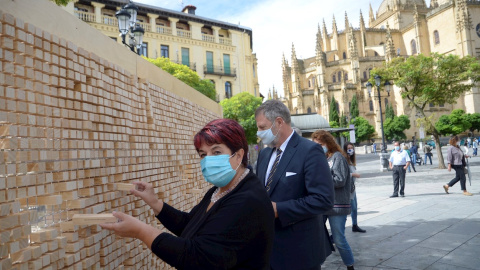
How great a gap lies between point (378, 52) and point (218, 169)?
234ft

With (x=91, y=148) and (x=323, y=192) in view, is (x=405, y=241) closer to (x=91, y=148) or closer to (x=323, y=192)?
(x=323, y=192)

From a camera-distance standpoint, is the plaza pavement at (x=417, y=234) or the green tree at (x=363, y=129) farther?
the green tree at (x=363, y=129)

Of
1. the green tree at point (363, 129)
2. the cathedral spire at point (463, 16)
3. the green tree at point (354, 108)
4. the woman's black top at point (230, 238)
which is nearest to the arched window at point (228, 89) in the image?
the green tree at point (363, 129)

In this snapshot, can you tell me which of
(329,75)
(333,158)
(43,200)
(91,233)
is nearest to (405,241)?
(333,158)

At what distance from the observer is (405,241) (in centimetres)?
554

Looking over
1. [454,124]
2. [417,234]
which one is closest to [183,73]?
[417,234]

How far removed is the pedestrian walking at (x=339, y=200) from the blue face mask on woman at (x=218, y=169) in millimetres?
2881

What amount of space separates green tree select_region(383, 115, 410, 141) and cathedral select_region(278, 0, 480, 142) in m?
2.46

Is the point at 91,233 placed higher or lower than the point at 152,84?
lower

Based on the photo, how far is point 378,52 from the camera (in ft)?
214

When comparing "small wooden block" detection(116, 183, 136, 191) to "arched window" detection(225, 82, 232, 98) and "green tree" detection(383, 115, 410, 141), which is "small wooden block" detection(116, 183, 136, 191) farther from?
"green tree" detection(383, 115, 410, 141)

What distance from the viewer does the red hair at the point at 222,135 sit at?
5.46 feet

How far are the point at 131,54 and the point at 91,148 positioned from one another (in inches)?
49.2

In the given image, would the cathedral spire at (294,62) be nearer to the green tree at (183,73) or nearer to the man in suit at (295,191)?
the green tree at (183,73)
